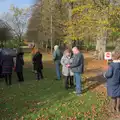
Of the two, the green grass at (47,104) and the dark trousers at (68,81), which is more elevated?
the dark trousers at (68,81)

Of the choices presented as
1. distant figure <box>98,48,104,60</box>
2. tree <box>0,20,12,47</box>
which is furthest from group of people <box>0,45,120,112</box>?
tree <box>0,20,12,47</box>

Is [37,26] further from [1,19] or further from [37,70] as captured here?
[37,70]

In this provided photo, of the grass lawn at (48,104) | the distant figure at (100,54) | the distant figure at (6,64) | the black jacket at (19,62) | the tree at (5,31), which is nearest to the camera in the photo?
the grass lawn at (48,104)

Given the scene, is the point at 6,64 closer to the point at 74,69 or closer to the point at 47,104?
the point at 74,69

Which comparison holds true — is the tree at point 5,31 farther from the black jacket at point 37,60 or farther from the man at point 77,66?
the man at point 77,66

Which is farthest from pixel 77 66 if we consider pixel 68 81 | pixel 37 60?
pixel 37 60

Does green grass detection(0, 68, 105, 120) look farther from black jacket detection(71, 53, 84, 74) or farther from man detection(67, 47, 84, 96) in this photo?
black jacket detection(71, 53, 84, 74)

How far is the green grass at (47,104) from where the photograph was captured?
26.2 feet

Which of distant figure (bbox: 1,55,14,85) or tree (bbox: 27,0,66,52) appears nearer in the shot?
distant figure (bbox: 1,55,14,85)

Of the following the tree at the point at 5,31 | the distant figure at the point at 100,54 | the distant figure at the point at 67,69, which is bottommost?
the distant figure at the point at 100,54

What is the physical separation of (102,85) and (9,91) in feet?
13.0

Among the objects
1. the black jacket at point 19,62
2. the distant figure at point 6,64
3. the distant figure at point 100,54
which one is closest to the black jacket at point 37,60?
the black jacket at point 19,62

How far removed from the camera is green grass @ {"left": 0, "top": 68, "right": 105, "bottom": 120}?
7.99m

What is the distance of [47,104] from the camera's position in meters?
9.20
